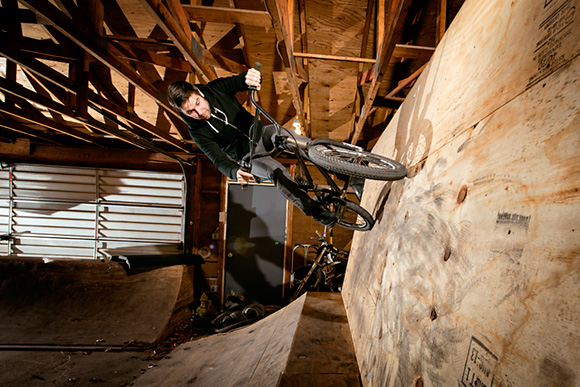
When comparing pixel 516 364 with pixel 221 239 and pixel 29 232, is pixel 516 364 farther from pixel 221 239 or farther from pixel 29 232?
pixel 29 232

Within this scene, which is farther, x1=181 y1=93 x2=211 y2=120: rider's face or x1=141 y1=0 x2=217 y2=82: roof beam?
x1=181 y1=93 x2=211 y2=120: rider's face

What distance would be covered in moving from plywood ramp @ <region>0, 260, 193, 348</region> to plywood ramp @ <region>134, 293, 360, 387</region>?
1749 mm

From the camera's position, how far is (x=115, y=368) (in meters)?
3.12

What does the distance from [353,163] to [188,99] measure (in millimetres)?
1776

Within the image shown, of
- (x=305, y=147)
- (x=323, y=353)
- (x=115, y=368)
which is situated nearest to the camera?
(x=323, y=353)

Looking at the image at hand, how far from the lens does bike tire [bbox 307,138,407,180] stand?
155 centimetres

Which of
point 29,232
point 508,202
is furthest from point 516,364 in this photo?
point 29,232

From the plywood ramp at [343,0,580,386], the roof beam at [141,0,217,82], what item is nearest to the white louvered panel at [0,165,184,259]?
the roof beam at [141,0,217,82]

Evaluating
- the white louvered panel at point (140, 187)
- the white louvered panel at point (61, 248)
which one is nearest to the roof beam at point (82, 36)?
the white louvered panel at point (140, 187)

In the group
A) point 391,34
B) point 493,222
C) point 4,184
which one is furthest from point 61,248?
point 493,222

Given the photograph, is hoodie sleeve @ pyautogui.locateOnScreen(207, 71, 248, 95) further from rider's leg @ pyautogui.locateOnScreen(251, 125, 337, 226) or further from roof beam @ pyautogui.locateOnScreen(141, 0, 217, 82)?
rider's leg @ pyautogui.locateOnScreen(251, 125, 337, 226)

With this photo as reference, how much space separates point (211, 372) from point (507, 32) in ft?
10.2

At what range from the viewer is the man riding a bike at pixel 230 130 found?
220 centimetres

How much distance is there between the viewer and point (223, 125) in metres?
A: 2.71
